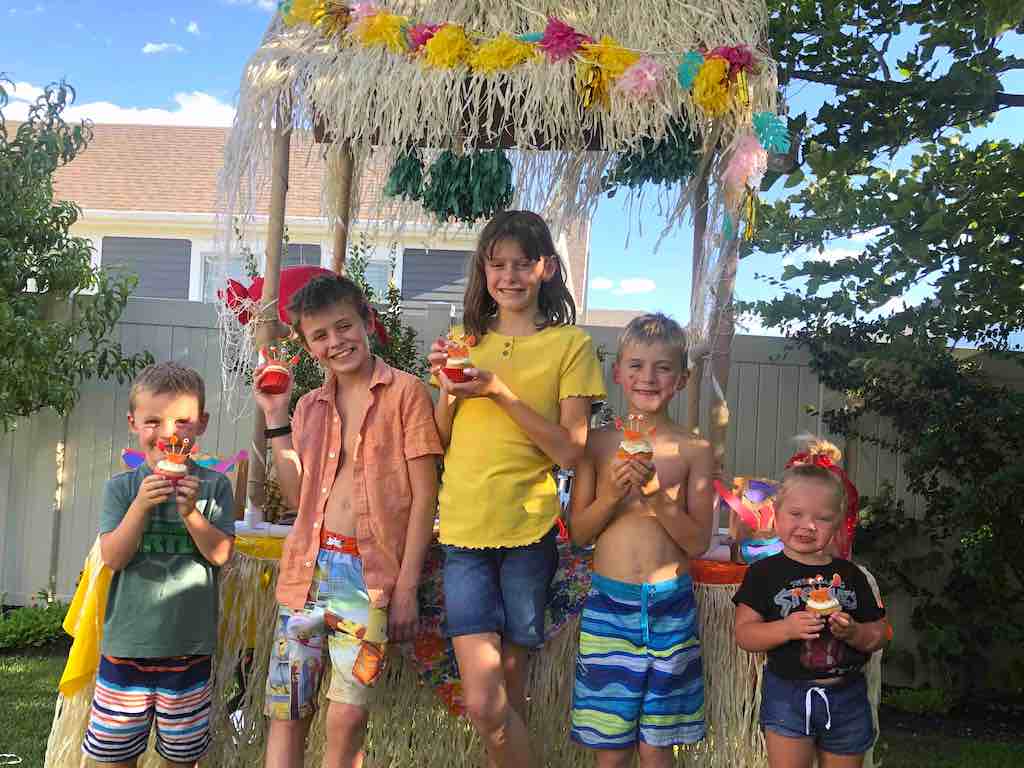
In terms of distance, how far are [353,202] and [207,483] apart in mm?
2156

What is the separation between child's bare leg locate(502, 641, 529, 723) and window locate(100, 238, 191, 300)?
10.9 metres

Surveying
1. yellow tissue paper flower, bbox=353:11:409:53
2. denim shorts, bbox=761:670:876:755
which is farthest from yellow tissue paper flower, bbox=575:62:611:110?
denim shorts, bbox=761:670:876:755

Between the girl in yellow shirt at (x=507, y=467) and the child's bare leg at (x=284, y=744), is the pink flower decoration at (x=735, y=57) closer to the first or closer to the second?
the girl in yellow shirt at (x=507, y=467)

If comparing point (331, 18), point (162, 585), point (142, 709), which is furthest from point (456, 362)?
point (331, 18)

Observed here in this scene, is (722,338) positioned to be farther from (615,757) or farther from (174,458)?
(174,458)

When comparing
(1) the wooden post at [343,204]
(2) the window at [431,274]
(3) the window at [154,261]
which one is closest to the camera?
(1) the wooden post at [343,204]

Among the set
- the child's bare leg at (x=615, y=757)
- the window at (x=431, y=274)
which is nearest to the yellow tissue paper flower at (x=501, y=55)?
the child's bare leg at (x=615, y=757)

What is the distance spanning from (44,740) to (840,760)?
3.16 meters

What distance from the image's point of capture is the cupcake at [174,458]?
2.31 meters

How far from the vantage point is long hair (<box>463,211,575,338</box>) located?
2600mm

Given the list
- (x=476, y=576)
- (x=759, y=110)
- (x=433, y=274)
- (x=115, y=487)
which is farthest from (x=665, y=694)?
(x=433, y=274)

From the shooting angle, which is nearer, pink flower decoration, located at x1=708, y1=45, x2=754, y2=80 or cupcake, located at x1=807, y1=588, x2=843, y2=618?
cupcake, located at x1=807, y1=588, x2=843, y2=618

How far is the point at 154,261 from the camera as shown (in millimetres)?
12375

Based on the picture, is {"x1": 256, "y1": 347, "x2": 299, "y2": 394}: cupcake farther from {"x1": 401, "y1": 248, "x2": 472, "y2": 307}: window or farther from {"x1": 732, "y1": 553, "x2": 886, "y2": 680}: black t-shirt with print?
{"x1": 401, "y1": 248, "x2": 472, "y2": 307}: window
